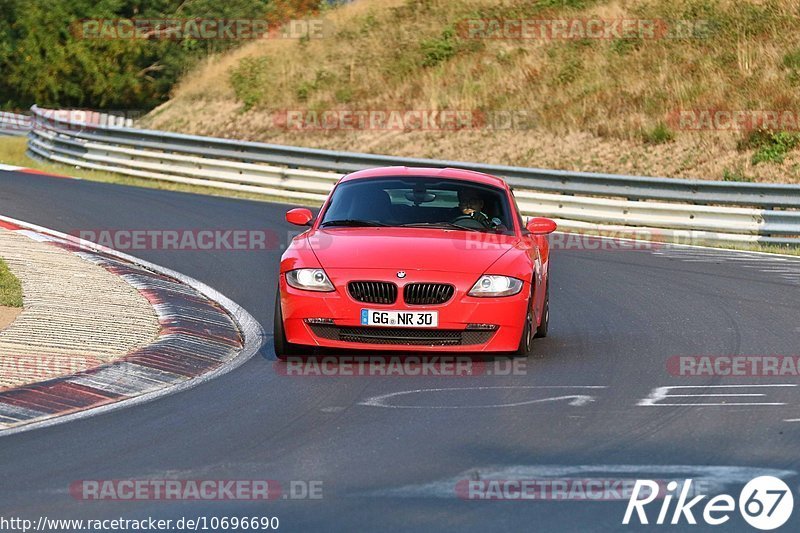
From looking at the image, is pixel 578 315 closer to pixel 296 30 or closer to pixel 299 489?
pixel 299 489

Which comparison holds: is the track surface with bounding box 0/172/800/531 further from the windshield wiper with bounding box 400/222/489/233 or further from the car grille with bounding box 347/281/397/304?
the windshield wiper with bounding box 400/222/489/233

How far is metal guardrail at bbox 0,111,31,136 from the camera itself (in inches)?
2159

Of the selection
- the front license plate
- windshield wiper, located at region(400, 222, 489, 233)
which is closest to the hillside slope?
windshield wiper, located at region(400, 222, 489, 233)

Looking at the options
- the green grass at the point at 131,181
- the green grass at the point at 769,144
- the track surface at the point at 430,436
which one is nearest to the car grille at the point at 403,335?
the track surface at the point at 430,436

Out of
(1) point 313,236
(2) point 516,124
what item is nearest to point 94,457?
(1) point 313,236

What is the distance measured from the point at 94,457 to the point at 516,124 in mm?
26116

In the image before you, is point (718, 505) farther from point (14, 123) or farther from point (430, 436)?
point (14, 123)

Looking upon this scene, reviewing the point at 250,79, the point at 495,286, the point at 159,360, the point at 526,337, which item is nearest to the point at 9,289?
the point at 159,360

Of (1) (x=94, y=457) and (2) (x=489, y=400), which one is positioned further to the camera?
(2) (x=489, y=400)

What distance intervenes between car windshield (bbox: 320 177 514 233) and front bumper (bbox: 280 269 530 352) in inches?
47.2

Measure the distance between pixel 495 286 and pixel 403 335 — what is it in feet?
2.61

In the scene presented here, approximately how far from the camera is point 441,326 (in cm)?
1050

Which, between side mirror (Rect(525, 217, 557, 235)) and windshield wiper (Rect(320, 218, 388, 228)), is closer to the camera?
windshield wiper (Rect(320, 218, 388, 228))

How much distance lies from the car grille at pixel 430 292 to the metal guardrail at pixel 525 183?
37.9 ft
